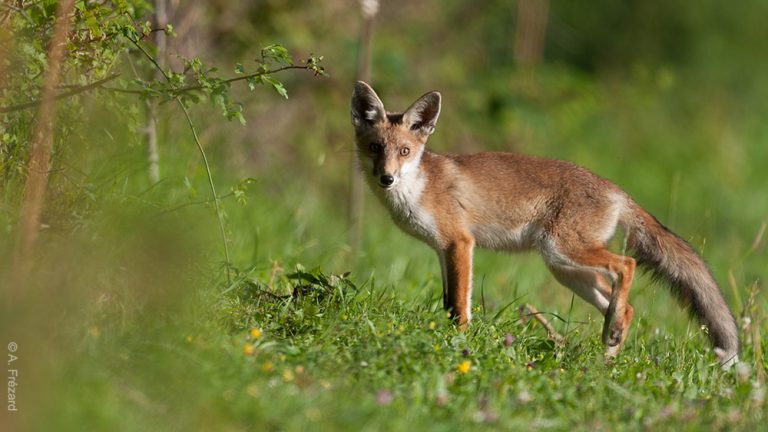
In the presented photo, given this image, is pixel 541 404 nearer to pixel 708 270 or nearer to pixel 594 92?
pixel 708 270

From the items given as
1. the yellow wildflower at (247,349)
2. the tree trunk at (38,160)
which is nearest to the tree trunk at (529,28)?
the tree trunk at (38,160)

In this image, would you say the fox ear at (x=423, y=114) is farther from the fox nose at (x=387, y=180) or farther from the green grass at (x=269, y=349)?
the green grass at (x=269, y=349)

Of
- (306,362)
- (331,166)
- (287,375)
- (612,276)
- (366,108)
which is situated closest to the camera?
(287,375)

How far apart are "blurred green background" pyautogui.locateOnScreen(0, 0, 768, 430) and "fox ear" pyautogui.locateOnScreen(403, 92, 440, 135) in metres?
0.97

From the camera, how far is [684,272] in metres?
7.13

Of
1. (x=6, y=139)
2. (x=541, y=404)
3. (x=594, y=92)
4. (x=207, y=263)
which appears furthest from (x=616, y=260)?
(x=594, y=92)

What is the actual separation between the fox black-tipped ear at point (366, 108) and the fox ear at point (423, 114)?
20 centimetres

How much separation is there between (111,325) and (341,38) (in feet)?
27.4

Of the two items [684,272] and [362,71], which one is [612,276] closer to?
[684,272]

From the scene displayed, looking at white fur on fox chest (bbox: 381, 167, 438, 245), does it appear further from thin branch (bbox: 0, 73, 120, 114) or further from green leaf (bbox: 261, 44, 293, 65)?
thin branch (bbox: 0, 73, 120, 114)

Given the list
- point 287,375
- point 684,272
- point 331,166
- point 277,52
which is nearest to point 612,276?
point 684,272

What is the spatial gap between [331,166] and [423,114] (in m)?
6.12

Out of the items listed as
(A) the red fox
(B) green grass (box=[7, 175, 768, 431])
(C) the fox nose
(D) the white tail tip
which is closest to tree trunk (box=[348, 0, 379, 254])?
(A) the red fox

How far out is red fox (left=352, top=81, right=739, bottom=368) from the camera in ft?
23.3
